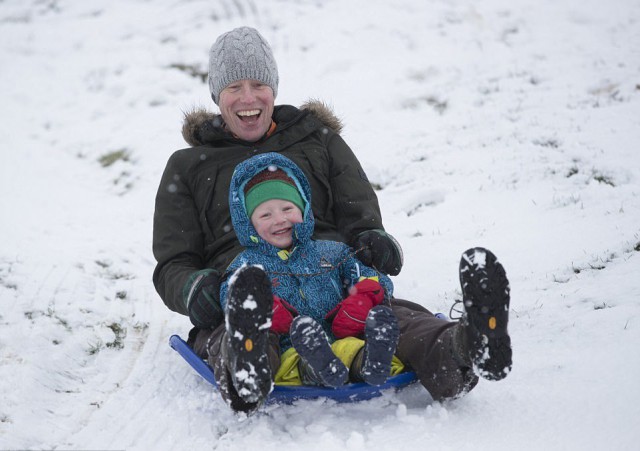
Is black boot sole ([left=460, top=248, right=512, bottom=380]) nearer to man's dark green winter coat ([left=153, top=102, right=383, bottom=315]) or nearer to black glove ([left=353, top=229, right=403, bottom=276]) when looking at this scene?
black glove ([left=353, top=229, right=403, bottom=276])

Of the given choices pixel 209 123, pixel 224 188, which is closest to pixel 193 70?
pixel 209 123

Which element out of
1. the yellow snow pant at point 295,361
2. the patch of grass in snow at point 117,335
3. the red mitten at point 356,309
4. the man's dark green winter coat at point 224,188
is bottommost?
the patch of grass in snow at point 117,335

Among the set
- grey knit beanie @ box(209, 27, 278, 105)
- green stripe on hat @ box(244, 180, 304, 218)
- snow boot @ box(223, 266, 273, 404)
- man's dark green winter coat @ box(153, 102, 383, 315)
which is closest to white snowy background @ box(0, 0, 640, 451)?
snow boot @ box(223, 266, 273, 404)

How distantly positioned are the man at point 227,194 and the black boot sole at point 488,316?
229mm

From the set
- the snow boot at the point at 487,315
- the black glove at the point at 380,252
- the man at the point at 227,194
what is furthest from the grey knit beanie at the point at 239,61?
the snow boot at the point at 487,315

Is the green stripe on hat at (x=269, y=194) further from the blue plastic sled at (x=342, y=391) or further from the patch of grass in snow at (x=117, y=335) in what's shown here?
the patch of grass in snow at (x=117, y=335)

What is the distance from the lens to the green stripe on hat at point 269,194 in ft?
8.77

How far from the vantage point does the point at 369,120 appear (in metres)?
6.59

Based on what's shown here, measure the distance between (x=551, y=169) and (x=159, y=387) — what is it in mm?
3521

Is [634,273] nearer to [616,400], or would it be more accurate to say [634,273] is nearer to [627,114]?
[616,400]

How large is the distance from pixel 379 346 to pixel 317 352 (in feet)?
0.74

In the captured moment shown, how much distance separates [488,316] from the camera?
1.93 meters

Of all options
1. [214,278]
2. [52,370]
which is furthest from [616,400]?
[52,370]

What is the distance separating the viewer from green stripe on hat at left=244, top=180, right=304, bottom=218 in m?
2.67
